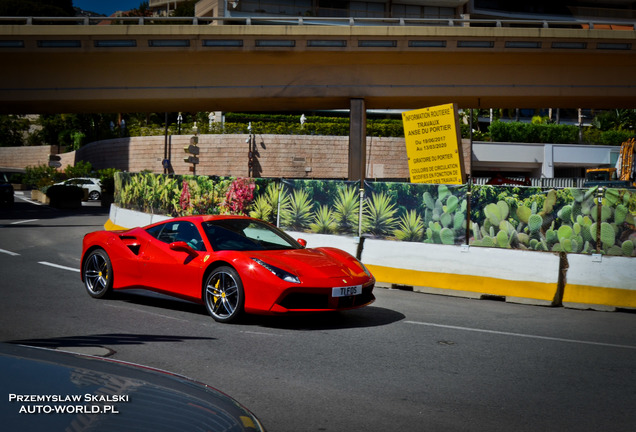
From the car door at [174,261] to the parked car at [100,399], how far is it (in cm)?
588

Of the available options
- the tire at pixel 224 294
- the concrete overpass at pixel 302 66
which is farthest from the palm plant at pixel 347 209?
the concrete overpass at pixel 302 66

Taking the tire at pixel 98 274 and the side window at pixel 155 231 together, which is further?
the tire at pixel 98 274

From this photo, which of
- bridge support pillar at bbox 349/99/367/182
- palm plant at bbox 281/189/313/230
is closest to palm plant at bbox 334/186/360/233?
palm plant at bbox 281/189/313/230

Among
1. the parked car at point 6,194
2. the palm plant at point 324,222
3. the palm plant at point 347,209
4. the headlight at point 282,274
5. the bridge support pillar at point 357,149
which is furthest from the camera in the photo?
the parked car at point 6,194

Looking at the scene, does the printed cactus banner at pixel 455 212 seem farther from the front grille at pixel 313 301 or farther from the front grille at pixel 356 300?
the front grille at pixel 313 301

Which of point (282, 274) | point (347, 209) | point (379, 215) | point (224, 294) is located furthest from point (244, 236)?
point (347, 209)

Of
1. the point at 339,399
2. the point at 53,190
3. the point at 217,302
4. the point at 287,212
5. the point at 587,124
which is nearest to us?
the point at 339,399

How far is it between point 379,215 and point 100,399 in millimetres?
11123

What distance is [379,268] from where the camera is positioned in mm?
12836

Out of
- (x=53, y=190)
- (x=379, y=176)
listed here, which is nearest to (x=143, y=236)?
(x=53, y=190)

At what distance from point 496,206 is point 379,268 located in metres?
2.37

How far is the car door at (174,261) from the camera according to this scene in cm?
884

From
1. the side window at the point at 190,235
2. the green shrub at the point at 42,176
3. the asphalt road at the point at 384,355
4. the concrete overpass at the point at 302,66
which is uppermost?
the concrete overpass at the point at 302,66

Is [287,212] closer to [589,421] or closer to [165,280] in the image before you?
[165,280]
